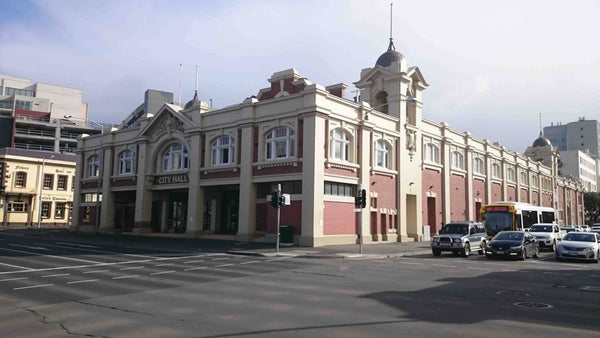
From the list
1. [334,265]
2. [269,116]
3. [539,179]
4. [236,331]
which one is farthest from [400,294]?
[539,179]

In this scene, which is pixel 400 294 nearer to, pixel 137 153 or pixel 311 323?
pixel 311 323

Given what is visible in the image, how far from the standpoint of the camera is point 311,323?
8.52 m

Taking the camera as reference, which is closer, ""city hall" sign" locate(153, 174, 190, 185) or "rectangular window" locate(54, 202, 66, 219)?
""city hall" sign" locate(153, 174, 190, 185)

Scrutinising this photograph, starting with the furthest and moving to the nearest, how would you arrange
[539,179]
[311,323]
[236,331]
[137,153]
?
[539,179]
[137,153]
[311,323]
[236,331]

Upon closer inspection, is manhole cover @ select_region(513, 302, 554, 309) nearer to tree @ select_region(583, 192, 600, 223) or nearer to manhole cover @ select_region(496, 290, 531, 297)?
manhole cover @ select_region(496, 290, 531, 297)

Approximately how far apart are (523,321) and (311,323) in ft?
13.1

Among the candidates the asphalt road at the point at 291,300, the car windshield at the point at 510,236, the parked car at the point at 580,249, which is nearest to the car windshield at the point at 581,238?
the parked car at the point at 580,249

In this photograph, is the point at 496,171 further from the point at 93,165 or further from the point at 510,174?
the point at 93,165

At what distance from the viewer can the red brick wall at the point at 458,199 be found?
153 ft

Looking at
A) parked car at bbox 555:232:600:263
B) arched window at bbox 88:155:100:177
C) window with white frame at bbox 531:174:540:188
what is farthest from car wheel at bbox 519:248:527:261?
window with white frame at bbox 531:174:540:188

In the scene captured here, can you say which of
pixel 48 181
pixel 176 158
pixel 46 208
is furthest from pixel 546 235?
pixel 48 181

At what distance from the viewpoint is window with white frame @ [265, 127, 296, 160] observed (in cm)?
3192

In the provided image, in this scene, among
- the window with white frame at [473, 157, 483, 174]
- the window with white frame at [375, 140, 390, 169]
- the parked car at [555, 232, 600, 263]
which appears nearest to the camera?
the parked car at [555, 232, 600, 263]

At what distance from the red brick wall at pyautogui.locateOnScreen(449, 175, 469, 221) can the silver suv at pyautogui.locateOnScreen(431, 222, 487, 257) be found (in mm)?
19842
